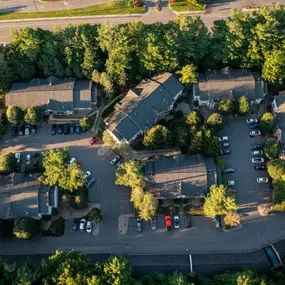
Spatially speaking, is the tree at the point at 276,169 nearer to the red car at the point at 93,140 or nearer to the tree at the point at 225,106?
the tree at the point at 225,106

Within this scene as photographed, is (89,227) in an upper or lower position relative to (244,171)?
lower

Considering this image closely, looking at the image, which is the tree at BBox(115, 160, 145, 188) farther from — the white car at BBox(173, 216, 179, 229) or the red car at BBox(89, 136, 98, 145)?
the red car at BBox(89, 136, 98, 145)

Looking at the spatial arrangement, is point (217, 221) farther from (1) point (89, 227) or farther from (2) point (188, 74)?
(2) point (188, 74)

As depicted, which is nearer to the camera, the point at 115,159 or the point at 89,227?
the point at 89,227

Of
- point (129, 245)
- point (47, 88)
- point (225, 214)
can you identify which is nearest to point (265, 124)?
point (225, 214)

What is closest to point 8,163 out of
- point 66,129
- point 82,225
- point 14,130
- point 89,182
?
point 14,130

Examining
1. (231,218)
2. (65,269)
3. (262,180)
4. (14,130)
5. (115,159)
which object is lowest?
(65,269)

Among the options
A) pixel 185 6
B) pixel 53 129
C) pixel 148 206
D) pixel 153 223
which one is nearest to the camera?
pixel 148 206

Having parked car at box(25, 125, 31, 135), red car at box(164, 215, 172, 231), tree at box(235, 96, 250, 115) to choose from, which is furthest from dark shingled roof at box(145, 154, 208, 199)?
parked car at box(25, 125, 31, 135)

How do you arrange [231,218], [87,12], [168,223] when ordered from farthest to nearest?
[87,12] < [168,223] < [231,218]
